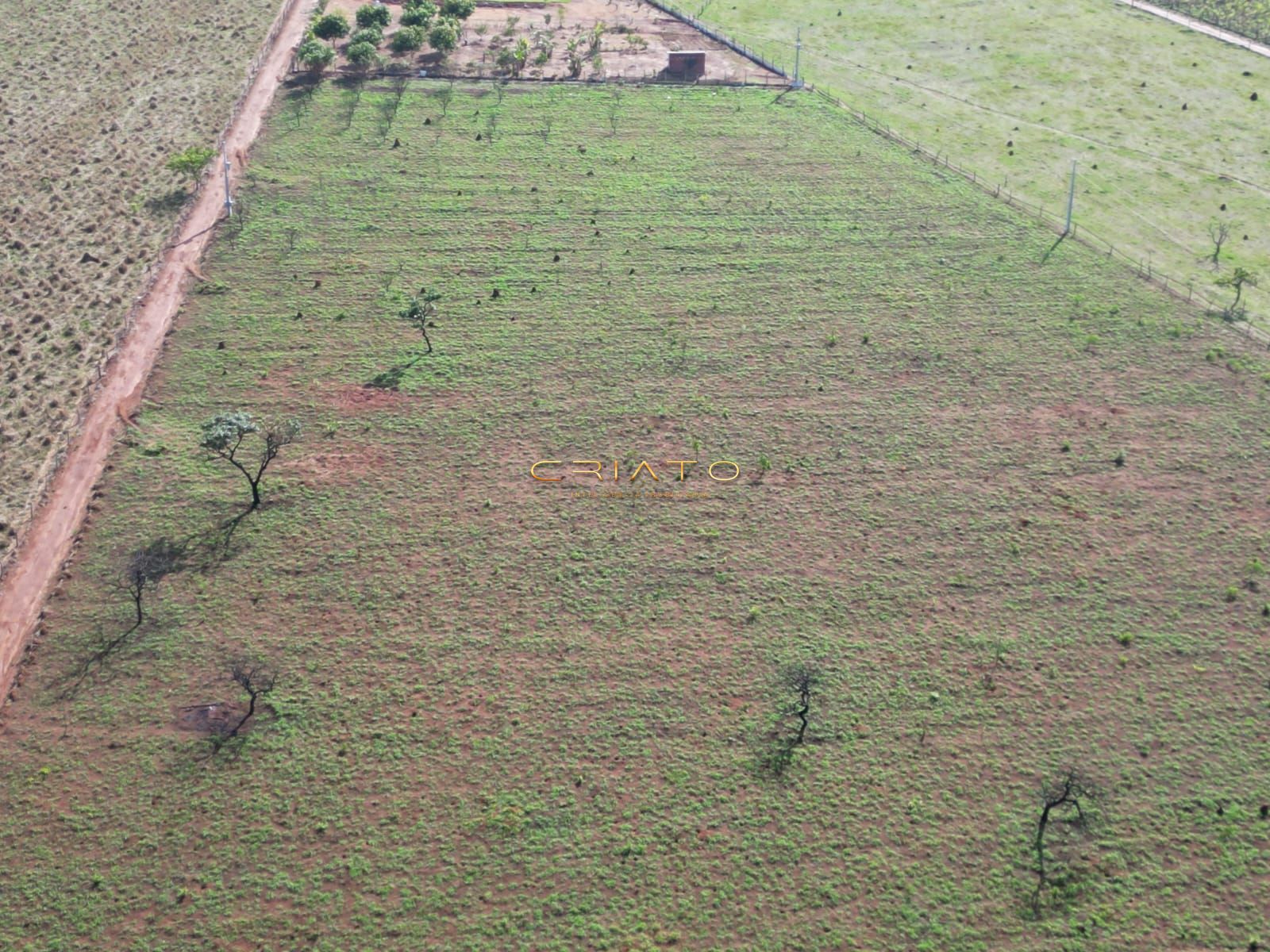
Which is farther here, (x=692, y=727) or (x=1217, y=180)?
(x=1217, y=180)

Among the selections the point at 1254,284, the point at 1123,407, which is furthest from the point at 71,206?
the point at 1254,284

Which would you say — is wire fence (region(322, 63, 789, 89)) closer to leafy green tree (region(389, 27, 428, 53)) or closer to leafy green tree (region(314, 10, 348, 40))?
leafy green tree (region(389, 27, 428, 53))

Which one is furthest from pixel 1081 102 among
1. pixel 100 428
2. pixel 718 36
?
pixel 100 428

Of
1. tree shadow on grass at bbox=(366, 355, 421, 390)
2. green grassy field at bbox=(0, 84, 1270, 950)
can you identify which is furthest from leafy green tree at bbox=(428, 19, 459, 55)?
tree shadow on grass at bbox=(366, 355, 421, 390)

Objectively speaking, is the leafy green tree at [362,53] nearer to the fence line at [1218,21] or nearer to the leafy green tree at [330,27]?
the leafy green tree at [330,27]

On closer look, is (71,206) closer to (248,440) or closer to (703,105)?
(248,440)

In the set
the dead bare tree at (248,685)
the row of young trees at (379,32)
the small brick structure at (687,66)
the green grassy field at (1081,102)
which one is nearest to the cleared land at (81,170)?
the row of young trees at (379,32)
